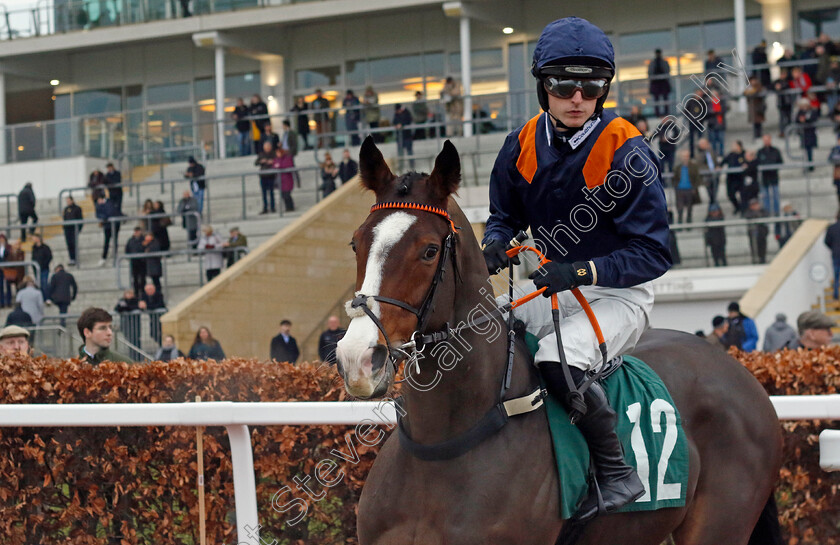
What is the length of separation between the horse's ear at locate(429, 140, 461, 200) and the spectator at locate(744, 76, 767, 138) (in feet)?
54.5

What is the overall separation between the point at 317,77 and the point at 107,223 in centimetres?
1077

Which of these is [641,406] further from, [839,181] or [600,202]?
[839,181]

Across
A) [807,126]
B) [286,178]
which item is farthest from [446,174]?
[286,178]

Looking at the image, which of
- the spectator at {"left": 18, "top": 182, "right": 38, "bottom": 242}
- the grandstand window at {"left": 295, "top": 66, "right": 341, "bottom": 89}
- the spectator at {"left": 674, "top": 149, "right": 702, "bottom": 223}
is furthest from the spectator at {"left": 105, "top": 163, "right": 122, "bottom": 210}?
the spectator at {"left": 674, "top": 149, "right": 702, "bottom": 223}

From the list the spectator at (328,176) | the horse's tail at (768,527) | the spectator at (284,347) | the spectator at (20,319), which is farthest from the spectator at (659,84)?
the horse's tail at (768,527)

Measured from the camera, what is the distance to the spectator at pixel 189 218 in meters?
18.3

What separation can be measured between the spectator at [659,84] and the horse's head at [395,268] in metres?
17.4

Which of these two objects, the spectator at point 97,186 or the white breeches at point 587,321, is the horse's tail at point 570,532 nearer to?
the white breeches at point 587,321

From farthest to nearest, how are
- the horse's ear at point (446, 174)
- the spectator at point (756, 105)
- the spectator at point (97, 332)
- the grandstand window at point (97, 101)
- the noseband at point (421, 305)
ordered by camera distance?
1. the grandstand window at point (97, 101)
2. the spectator at point (756, 105)
3. the spectator at point (97, 332)
4. the horse's ear at point (446, 174)
5. the noseband at point (421, 305)

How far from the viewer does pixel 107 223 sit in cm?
1944

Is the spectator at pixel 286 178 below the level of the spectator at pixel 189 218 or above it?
above

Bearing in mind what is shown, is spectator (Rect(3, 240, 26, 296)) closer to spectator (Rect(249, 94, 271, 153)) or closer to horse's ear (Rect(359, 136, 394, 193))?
spectator (Rect(249, 94, 271, 153))

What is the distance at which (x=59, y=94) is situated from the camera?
3109 cm

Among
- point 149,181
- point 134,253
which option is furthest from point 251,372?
point 149,181
